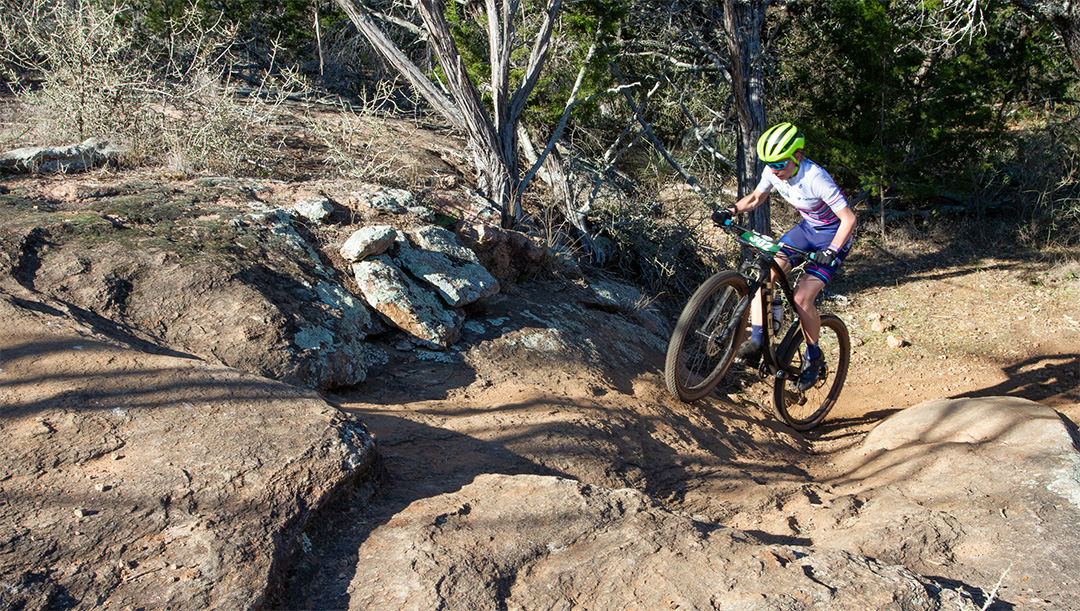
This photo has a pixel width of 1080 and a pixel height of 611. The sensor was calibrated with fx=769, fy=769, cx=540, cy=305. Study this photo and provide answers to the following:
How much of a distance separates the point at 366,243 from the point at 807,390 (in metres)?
3.57

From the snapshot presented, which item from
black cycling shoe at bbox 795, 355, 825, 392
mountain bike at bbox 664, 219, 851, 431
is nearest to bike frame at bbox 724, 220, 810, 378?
mountain bike at bbox 664, 219, 851, 431

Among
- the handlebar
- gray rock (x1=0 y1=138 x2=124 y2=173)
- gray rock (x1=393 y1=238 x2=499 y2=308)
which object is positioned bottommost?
gray rock (x1=393 y1=238 x2=499 y2=308)

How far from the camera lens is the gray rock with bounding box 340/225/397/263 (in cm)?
485

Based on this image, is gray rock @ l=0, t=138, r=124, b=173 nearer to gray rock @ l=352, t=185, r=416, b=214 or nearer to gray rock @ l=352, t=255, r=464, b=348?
gray rock @ l=352, t=185, r=416, b=214

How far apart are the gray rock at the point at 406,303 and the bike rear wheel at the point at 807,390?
2.31 meters

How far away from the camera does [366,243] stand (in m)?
4.84

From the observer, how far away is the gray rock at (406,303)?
15.5 feet

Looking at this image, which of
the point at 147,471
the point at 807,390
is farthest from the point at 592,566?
the point at 807,390

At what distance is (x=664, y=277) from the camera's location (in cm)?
755

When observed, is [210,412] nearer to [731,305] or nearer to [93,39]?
[731,305]

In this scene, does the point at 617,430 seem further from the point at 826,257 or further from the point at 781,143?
the point at 781,143

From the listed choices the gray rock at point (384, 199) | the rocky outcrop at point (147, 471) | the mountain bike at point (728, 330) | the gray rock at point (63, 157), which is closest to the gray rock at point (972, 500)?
the mountain bike at point (728, 330)

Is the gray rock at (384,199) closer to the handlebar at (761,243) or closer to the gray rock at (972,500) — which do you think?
the handlebar at (761,243)

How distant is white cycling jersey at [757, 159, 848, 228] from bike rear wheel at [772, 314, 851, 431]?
78 centimetres
